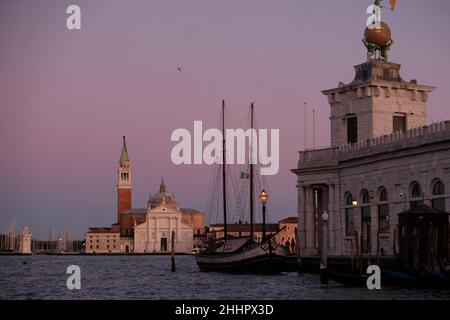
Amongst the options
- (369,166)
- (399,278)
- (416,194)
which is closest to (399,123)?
(369,166)

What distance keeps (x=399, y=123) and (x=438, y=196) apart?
13.6 meters

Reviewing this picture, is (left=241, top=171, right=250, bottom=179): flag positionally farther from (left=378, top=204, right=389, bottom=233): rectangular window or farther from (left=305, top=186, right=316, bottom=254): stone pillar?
(left=378, top=204, right=389, bottom=233): rectangular window

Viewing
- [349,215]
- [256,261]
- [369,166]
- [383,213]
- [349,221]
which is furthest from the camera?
[256,261]

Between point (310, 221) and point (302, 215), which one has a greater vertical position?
point (302, 215)

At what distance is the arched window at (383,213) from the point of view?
55.1 m

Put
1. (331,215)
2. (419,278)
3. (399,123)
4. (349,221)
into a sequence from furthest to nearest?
(399,123) < (331,215) < (349,221) < (419,278)

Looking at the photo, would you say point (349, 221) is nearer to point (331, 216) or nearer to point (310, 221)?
point (331, 216)

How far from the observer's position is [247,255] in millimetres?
68375

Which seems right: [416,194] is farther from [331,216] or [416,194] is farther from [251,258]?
[251,258]

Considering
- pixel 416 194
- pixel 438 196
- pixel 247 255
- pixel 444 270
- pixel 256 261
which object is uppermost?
pixel 416 194

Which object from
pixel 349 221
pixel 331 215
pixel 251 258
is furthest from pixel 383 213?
pixel 251 258

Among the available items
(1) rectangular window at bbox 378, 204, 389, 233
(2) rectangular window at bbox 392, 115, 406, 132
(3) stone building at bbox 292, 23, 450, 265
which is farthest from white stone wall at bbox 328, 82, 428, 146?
(1) rectangular window at bbox 378, 204, 389, 233

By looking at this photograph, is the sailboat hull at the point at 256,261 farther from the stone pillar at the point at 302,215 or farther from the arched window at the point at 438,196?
the arched window at the point at 438,196

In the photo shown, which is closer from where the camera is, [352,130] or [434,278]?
[434,278]
